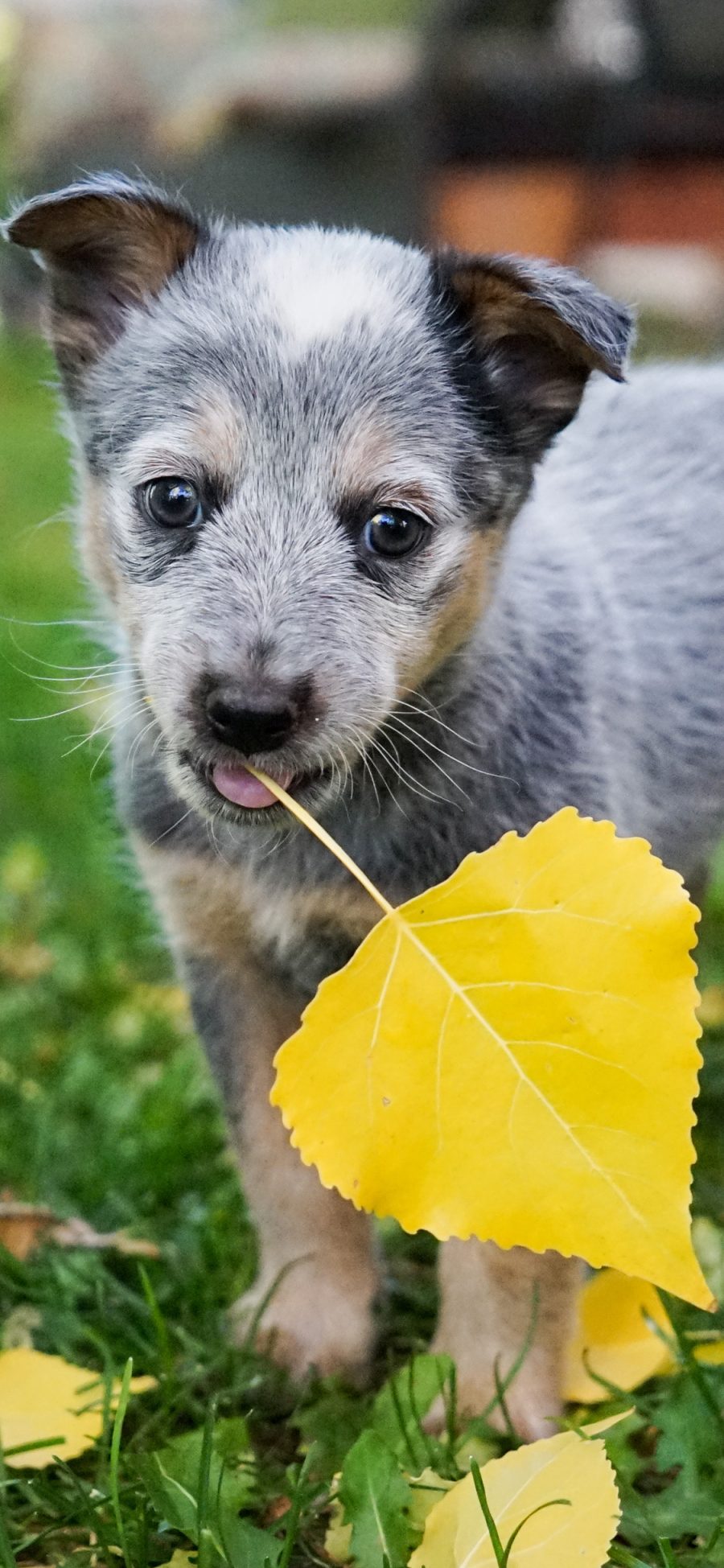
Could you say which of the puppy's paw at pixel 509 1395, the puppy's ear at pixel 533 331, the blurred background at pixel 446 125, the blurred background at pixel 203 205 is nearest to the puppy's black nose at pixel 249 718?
the blurred background at pixel 203 205

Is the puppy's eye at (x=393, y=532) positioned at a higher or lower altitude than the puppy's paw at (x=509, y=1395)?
higher

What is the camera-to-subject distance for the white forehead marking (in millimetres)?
2686

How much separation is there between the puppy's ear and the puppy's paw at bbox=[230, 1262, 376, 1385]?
163cm

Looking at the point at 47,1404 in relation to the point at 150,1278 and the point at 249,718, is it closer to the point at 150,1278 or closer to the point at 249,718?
the point at 150,1278

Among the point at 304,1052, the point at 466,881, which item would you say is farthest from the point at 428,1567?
the point at 466,881

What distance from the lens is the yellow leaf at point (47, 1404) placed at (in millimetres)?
2635

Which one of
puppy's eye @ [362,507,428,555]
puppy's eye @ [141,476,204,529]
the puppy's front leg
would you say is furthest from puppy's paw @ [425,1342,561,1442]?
puppy's eye @ [141,476,204,529]

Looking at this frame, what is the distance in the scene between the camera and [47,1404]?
9.09ft

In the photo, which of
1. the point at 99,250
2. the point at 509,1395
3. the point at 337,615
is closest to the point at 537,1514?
the point at 509,1395

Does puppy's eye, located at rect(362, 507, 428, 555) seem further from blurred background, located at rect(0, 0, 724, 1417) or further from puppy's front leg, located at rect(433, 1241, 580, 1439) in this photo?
puppy's front leg, located at rect(433, 1241, 580, 1439)

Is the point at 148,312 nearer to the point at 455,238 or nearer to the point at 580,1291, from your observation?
the point at 580,1291

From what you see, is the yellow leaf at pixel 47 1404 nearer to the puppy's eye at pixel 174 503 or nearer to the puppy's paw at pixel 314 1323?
the puppy's paw at pixel 314 1323

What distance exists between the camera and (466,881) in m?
2.25

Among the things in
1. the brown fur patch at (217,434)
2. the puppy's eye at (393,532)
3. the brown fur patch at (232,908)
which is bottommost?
the brown fur patch at (232,908)
